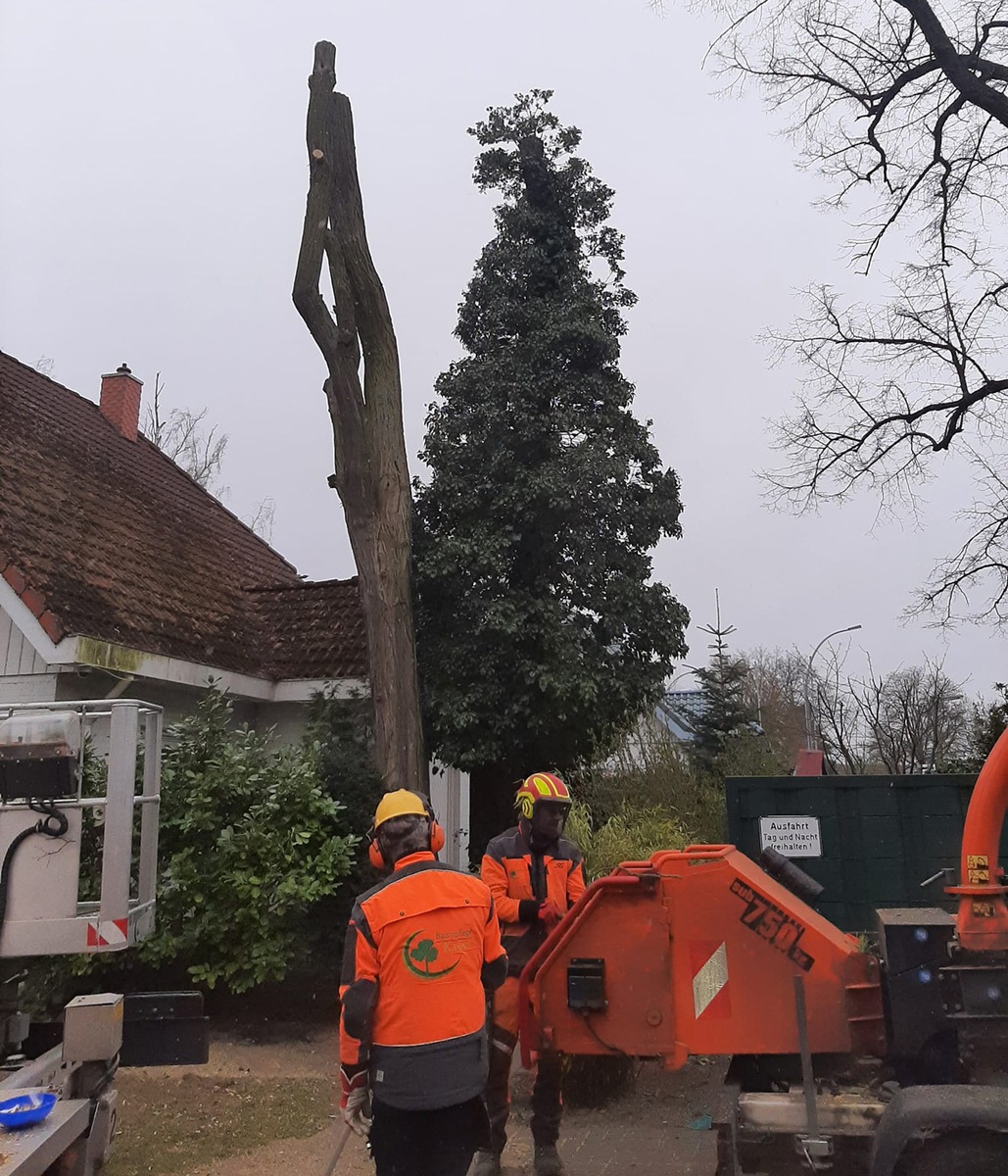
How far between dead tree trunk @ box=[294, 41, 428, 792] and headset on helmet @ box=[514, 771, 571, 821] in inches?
177

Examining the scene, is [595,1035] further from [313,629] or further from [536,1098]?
[313,629]

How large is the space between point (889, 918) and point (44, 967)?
636cm

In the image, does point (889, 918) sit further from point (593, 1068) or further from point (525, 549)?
point (525, 549)

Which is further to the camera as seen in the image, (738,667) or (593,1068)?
(738,667)

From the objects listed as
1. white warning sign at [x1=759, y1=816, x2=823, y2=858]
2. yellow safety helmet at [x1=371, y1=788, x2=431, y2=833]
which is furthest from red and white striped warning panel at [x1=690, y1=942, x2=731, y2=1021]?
white warning sign at [x1=759, y1=816, x2=823, y2=858]

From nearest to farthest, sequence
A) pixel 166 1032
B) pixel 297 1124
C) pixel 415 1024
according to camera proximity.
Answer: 1. pixel 415 1024
2. pixel 166 1032
3. pixel 297 1124

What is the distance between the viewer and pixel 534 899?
510 centimetres

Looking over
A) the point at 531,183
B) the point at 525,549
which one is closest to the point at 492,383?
the point at 525,549

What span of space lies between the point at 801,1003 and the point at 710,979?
0.38 m

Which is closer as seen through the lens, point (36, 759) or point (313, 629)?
point (36, 759)

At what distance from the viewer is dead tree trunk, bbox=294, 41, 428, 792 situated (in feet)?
32.5

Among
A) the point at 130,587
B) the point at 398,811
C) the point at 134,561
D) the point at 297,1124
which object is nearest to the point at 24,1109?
the point at 398,811

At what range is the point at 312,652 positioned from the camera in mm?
12227

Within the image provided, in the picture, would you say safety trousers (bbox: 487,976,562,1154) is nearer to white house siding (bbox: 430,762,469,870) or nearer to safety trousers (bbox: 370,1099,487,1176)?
safety trousers (bbox: 370,1099,487,1176)
